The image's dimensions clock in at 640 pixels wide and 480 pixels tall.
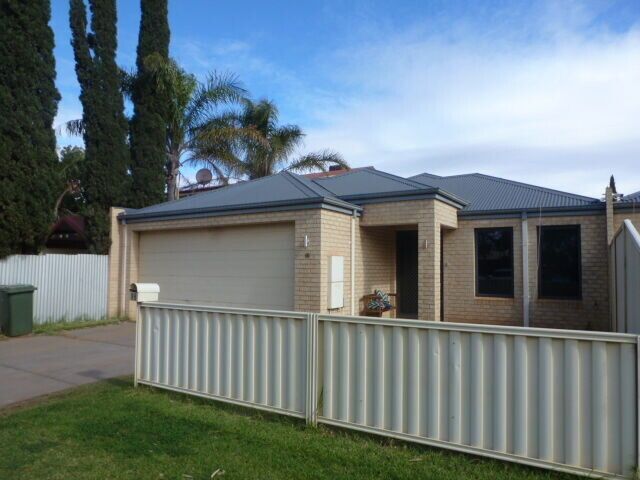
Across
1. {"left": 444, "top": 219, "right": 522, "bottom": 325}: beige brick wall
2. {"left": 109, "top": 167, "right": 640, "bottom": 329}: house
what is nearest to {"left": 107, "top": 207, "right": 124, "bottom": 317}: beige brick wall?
{"left": 109, "top": 167, "right": 640, "bottom": 329}: house

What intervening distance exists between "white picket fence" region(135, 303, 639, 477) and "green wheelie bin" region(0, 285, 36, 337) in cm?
731

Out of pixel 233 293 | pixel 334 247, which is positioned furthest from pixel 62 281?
pixel 334 247

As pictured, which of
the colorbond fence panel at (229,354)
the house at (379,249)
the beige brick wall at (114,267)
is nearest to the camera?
the colorbond fence panel at (229,354)

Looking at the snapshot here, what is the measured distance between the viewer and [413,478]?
3771 mm

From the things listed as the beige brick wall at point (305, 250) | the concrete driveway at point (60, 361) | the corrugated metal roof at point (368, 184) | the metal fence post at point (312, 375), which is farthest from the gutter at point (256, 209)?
the metal fence post at point (312, 375)

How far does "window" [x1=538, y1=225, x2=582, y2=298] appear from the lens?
39.5 ft

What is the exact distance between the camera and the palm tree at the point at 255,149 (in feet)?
65.2

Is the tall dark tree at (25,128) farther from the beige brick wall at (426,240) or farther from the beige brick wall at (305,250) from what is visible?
the beige brick wall at (426,240)

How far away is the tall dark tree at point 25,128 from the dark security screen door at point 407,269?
9188mm

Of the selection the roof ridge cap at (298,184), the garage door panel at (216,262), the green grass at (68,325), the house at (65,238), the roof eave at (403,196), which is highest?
the roof ridge cap at (298,184)

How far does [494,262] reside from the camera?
12859 mm

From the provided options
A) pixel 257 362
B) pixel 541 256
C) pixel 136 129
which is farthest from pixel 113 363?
pixel 136 129

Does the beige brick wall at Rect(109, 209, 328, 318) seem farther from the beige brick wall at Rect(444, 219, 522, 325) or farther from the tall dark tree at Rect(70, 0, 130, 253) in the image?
the tall dark tree at Rect(70, 0, 130, 253)

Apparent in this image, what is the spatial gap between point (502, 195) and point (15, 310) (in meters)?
12.4
